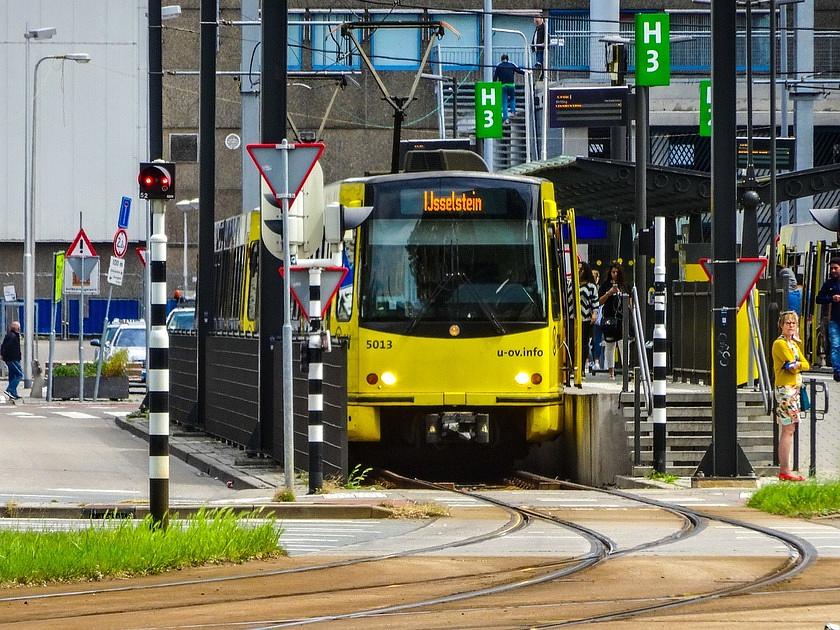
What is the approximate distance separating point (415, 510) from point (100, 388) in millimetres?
28170

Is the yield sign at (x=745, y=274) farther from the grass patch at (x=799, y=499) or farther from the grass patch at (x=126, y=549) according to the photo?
the grass patch at (x=126, y=549)

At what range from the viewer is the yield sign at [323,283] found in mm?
17562

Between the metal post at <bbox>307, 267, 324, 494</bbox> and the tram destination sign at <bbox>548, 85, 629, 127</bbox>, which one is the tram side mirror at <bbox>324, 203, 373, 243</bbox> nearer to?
the metal post at <bbox>307, 267, 324, 494</bbox>

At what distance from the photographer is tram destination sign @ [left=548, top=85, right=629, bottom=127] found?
30452 mm

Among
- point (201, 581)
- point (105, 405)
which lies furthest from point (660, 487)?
point (105, 405)

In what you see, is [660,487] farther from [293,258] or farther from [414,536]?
[414,536]

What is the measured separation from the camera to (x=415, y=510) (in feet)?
49.0

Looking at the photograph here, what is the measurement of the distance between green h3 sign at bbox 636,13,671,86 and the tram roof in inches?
45.4

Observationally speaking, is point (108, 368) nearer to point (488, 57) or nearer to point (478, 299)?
point (488, 57)

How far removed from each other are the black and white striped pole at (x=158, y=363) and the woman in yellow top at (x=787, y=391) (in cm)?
841

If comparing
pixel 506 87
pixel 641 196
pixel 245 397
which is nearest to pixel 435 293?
pixel 245 397

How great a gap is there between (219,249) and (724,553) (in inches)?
839

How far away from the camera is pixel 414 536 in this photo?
13.3 m

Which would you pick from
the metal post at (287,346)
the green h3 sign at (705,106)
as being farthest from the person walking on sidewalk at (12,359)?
the metal post at (287,346)
